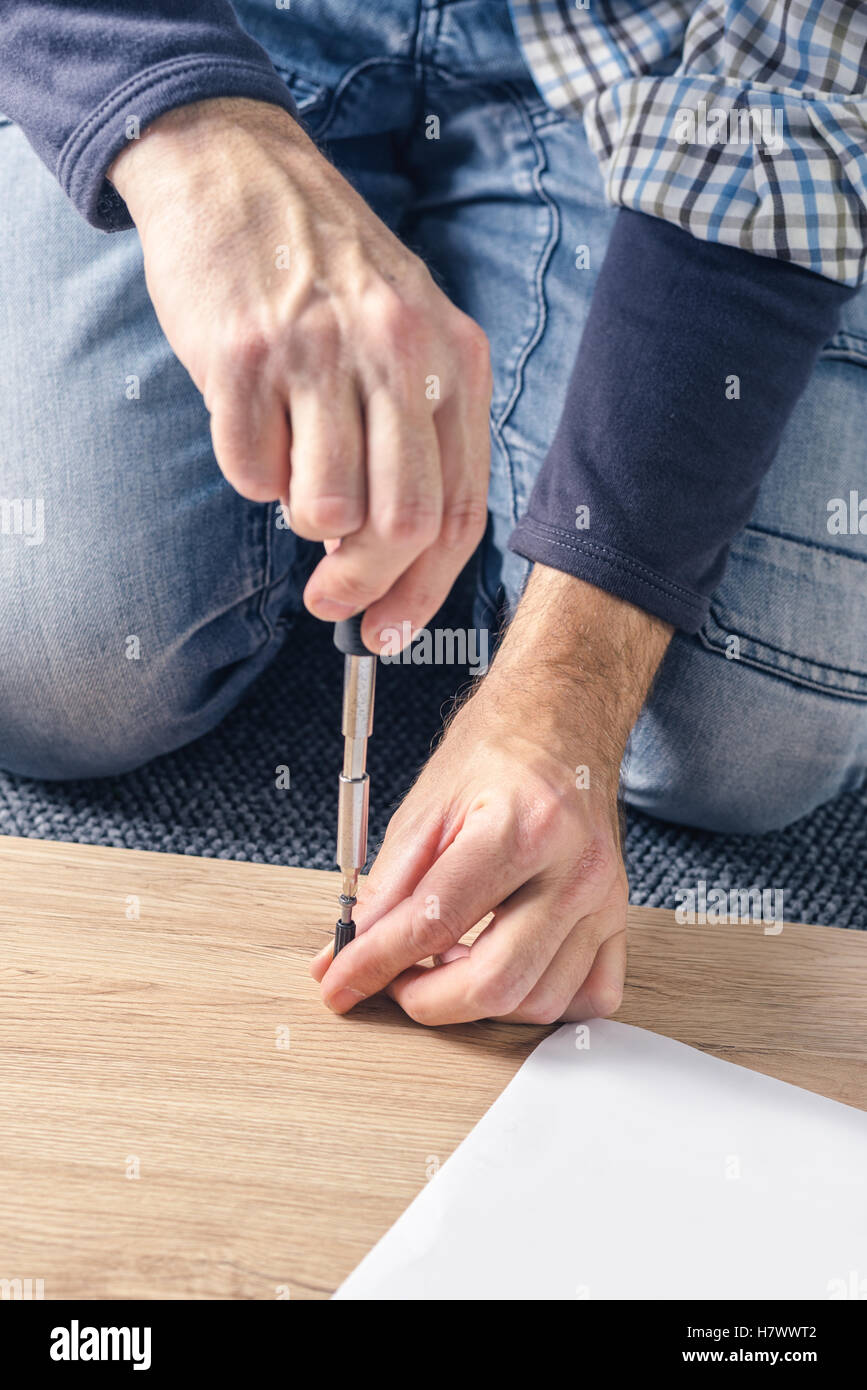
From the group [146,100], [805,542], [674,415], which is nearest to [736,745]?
[805,542]

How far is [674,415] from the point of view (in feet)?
2.51

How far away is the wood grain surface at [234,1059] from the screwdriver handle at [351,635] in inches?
8.1

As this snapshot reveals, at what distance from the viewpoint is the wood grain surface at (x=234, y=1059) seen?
46 cm

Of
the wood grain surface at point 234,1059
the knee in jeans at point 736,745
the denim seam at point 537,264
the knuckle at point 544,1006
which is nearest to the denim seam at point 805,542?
the knee in jeans at point 736,745

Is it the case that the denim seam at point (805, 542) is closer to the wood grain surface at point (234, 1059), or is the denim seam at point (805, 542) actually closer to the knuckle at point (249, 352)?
the wood grain surface at point (234, 1059)

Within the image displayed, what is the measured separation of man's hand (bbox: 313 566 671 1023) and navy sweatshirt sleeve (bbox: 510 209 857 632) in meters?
0.13

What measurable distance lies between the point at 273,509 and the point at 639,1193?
0.59 m

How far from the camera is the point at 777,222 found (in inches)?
29.1

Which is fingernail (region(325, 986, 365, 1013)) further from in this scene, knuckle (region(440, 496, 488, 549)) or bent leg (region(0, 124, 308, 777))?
bent leg (region(0, 124, 308, 777))

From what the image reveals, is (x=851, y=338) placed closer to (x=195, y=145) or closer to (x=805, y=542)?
(x=805, y=542)

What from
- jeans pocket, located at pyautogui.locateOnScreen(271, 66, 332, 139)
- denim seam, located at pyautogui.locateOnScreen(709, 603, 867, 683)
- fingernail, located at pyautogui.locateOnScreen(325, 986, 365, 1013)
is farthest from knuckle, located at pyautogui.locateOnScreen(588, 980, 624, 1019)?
jeans pocket, located at pyautogui.locateOnScreen(271, 66, 332, 139)

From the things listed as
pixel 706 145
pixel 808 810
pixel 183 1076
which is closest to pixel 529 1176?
pixel 183 1076

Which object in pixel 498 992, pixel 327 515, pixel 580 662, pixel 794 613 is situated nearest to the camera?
pixel 327 515
